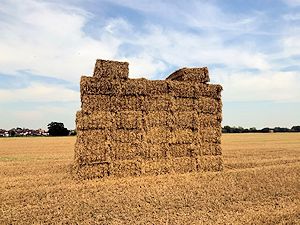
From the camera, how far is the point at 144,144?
34.9ft

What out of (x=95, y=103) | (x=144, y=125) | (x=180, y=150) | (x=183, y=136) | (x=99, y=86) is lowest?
(x=180, y=150)

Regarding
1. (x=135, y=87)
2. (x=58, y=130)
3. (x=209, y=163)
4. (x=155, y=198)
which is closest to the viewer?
(x=155, y=198)

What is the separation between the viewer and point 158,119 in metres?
10.9

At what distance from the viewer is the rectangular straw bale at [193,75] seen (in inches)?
458

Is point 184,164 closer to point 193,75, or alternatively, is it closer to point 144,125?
point 144,125

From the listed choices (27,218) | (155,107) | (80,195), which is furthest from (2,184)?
(155,107)

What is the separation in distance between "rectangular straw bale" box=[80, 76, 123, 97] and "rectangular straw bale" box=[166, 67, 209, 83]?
2.32 m

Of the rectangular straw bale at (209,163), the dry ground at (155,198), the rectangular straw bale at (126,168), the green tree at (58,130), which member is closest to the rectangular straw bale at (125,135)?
the rectangular straw bale at (126,168)

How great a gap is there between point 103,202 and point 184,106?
202 inches

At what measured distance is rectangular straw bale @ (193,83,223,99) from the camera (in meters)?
11.6

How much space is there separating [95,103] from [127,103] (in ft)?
3.22

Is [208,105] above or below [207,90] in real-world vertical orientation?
below

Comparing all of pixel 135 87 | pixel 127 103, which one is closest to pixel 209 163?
pixel 127 103

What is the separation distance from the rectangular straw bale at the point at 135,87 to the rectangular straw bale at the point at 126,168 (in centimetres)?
206
